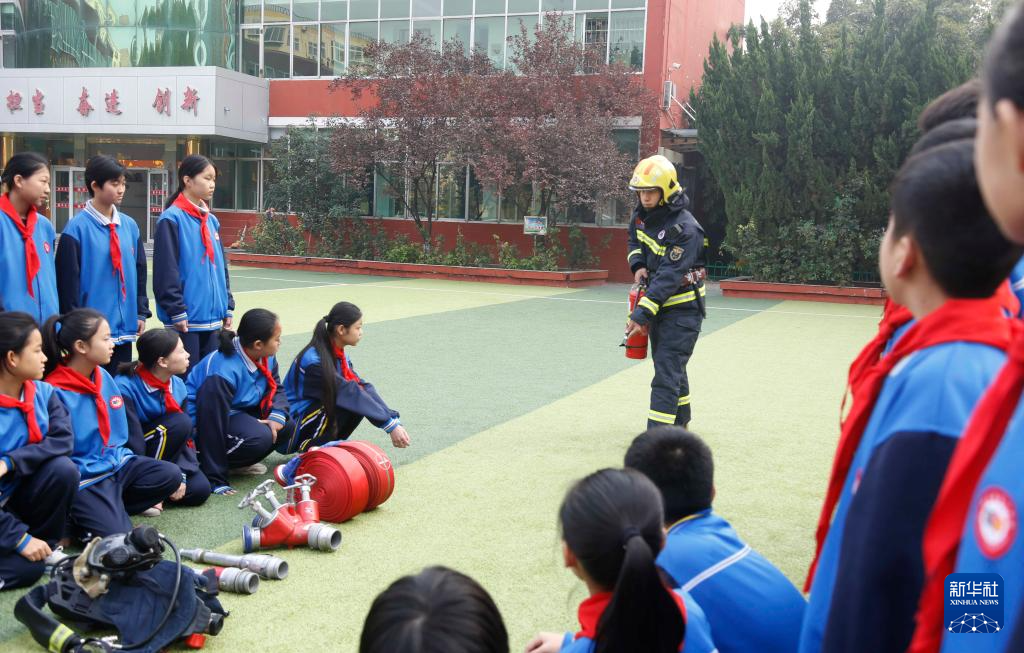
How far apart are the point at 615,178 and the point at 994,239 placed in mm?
18076

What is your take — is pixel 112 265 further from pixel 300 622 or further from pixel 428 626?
pixel 428 626

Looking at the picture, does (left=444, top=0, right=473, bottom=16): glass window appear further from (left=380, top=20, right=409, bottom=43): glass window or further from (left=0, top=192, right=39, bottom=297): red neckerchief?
(left=0, top=192, right=39, bottom=297): red neckerchief

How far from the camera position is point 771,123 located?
18516 mm

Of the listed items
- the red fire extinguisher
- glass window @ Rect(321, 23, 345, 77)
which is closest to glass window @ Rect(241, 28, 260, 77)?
glass window @ Rect(321, 23, 345, 77)

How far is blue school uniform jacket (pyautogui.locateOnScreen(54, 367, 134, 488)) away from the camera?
164 inches

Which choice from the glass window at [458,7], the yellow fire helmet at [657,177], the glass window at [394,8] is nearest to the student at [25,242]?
the yellow fire helmet at [657,177]

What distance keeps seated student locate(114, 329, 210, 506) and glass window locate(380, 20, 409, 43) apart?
20.5m

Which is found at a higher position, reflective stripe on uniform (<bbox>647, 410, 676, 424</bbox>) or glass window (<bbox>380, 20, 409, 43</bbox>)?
glass window (<bbox>380, 20, 409, 43</bbox>)

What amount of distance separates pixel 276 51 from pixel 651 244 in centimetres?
2184

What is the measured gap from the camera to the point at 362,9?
24469 mm

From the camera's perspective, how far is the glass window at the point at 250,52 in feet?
84.0

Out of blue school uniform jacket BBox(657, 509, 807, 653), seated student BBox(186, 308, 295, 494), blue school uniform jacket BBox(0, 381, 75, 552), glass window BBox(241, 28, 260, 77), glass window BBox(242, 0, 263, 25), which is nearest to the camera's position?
blue school uniform jacket BBox(657, 509, 807, 653)

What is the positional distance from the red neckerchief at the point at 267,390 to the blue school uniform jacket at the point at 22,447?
149 centimetres

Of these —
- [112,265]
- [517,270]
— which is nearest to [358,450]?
[112,265]
